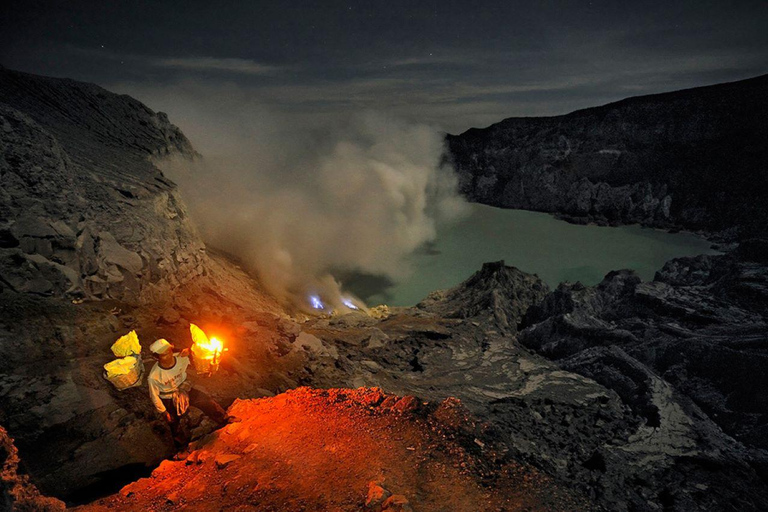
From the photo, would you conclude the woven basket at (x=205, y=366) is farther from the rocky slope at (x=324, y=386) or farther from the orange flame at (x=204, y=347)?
the rocky slope at (x=324, y=386)

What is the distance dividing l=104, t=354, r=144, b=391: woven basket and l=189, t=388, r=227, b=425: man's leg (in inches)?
27.0

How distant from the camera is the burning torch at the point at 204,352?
5.62m

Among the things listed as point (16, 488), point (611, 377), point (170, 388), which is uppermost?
point (170, 388)

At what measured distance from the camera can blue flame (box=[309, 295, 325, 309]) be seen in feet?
55.6

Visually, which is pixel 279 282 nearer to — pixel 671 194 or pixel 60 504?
pixel 60 504

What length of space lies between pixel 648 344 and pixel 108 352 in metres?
10.9

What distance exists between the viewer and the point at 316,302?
56.8ft

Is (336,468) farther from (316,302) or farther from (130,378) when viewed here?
(316,302)

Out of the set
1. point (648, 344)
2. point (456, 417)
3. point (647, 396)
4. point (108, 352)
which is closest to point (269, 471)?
point (456, 417)

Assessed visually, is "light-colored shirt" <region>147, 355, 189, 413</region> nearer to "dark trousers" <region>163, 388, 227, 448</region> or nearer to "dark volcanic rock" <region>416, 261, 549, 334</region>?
"dark trousers" <region>163, 388, 227, 448</region>

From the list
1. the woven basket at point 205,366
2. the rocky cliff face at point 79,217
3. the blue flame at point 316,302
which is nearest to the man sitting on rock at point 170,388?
the woven basket at point 205,366

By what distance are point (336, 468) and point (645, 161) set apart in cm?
3600

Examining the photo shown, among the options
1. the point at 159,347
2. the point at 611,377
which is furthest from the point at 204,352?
the point at 611,377

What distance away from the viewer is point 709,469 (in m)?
5.50
